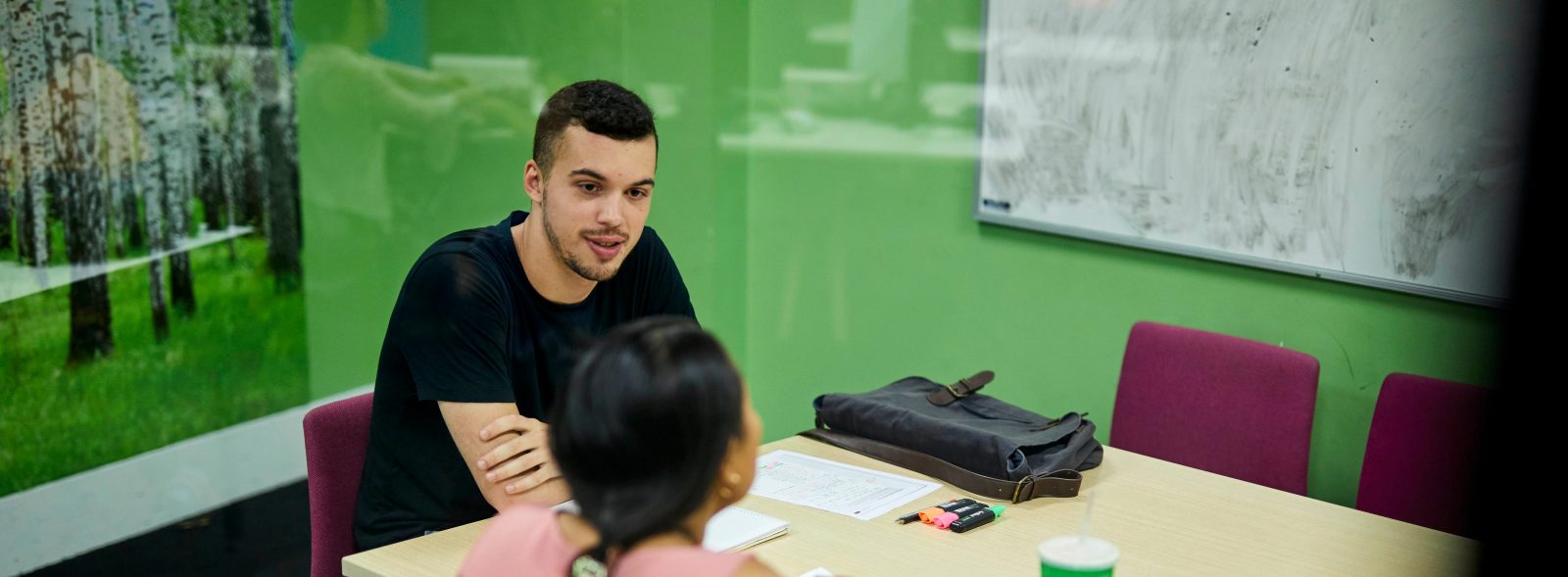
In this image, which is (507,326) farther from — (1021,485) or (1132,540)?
(1132,540)

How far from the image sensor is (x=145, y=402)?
3.25 m

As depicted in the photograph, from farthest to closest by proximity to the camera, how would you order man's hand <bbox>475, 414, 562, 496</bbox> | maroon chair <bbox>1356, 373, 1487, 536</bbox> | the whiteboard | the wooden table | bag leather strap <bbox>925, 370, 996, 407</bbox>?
the whiteboard < bag leather strap <bbox>925, 370, 996, 407</bbox> < maroon chair <bbox>1356, 373, 1487, 536</bbox> < man's hand <bbox>475, 414, 562, 496</bbox> < the wooden table

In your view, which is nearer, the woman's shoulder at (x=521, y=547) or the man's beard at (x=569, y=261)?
the woman's shoulder at (x=521, y=547)

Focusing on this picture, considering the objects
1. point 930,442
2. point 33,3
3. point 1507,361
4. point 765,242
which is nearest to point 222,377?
point 33,3

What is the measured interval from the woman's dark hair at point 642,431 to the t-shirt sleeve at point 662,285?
1153 millimetres

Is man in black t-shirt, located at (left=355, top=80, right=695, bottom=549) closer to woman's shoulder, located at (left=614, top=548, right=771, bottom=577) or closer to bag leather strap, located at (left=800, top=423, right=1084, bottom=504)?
bag leather strap, located at (left=800, top=423, right=1084, bottom=504)

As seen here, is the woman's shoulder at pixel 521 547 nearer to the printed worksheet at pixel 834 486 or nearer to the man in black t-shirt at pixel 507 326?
the man in black t-shirt at pixel 507 326

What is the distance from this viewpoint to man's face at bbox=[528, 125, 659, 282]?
210 centimetres

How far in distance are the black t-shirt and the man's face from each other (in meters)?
0.09

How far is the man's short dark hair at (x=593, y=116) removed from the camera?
6.96 feet

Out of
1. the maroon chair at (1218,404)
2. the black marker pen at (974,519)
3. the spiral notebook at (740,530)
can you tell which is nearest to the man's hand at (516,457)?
the spiral notebook at (740,530)

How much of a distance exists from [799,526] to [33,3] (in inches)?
88.4

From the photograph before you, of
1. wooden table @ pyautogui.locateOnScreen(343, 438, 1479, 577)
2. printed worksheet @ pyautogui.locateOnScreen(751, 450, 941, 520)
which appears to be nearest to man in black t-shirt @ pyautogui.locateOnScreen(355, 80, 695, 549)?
wooden table @ pyautogui.locateOnScreen(343, 438, 1479, 577)

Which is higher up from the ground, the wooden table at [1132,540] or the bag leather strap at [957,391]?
the bag leather strap at [957,391]
